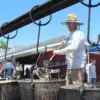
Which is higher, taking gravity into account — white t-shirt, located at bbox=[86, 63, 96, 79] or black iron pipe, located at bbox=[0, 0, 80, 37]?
black iron pipe, located at bbox=[0, 0, 80, 37]

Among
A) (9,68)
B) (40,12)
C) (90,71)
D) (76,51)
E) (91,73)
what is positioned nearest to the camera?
(76,51)

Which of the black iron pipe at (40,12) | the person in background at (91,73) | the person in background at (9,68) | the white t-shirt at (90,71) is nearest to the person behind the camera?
the black iron pipe at (40,12)

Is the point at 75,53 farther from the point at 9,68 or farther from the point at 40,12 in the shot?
the point at 9,68

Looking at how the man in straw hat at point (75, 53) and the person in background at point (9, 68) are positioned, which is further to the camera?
the person in background at point (9, 68)

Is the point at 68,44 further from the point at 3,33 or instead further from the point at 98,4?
the point at 3,33

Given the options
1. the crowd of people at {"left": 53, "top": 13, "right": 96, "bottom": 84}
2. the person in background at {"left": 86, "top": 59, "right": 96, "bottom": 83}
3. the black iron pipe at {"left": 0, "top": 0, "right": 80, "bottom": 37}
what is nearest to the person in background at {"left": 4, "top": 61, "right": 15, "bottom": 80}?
the black iron pipe at {"left": 0, "top": 0, "right": 80, "bottom": 37}

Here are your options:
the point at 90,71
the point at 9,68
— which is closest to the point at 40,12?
the point at 9,68

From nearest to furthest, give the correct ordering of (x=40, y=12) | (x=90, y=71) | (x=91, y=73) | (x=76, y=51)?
(x=76, y=51)
(x=40, y=12)
(x=91, y=73)
(x=90, y=71)

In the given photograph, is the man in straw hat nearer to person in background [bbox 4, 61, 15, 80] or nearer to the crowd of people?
the crowd of people

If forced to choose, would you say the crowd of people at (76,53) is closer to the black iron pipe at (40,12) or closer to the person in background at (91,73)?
the black iron pipe at (40,12)

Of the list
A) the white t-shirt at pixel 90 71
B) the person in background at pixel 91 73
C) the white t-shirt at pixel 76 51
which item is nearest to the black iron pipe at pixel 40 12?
the white t-shirt at pixel 76 51

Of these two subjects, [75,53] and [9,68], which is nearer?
[75,53]

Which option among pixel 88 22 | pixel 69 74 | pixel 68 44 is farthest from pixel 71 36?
pixel 88 22

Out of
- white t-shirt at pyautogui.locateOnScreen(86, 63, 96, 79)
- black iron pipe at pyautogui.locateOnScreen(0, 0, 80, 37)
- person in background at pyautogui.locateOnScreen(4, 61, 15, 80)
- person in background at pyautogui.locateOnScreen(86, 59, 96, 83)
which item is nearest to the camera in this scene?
black iron pipe at pyautogui.locateOnScreen(0, 0, 80, 37)
